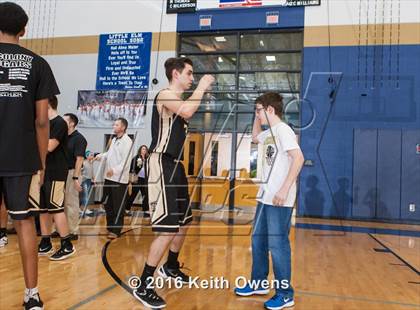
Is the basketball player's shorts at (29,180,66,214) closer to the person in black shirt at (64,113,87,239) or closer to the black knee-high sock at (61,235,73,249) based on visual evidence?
the black knee-high sock at (61,235,73,249)

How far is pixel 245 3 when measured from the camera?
8227 millimetres

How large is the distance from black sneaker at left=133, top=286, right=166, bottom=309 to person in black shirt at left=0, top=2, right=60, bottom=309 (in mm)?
572

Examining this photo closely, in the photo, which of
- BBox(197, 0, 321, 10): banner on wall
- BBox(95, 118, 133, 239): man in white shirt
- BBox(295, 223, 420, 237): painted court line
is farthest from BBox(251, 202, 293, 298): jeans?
BBox(197, 0, 321, 10): banner on wall

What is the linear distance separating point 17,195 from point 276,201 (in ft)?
4.69

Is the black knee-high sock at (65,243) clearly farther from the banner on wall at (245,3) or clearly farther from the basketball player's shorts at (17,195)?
the banner on wall at (245,3)

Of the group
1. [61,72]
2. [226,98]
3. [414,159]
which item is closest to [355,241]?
[414,159]

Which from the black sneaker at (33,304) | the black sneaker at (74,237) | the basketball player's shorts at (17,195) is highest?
the basketball player's shorts at (17,195)

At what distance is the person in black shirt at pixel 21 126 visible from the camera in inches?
75.6

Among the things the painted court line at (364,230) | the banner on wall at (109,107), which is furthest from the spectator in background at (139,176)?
the painted court line at (364,230)

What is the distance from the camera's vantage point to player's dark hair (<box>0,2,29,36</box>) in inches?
77.4

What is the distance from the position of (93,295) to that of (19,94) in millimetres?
1328

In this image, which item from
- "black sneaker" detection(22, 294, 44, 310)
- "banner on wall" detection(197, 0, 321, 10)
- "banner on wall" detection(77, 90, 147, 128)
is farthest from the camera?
"banner on wall" detection(77, 90, 147, 128)

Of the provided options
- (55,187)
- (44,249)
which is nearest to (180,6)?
(55,187)

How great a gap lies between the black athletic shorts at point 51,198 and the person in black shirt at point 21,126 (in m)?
1.53
